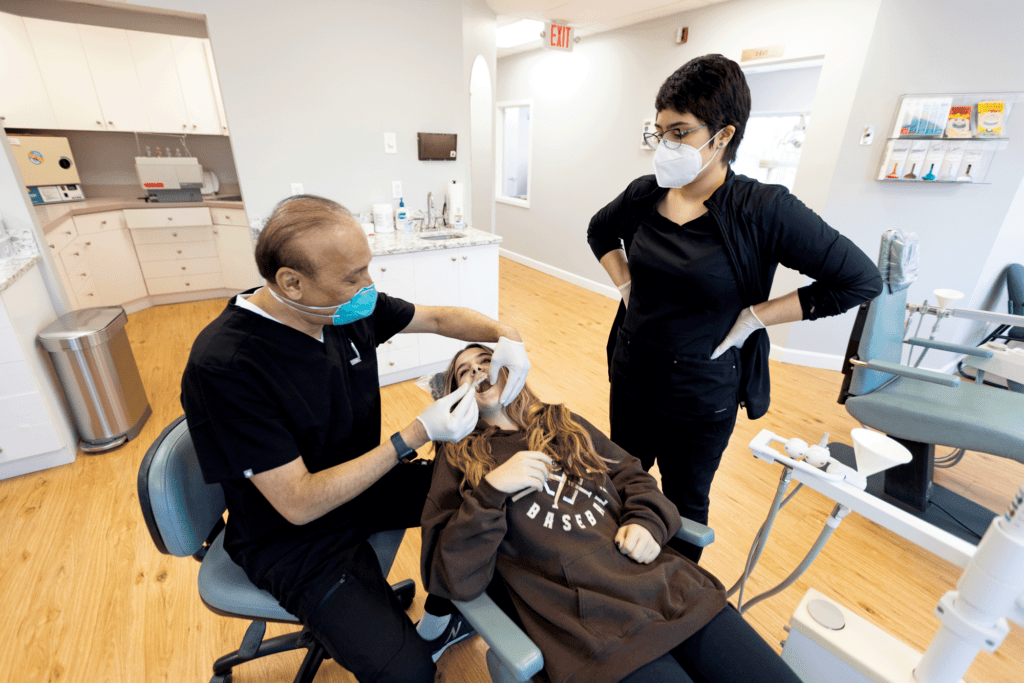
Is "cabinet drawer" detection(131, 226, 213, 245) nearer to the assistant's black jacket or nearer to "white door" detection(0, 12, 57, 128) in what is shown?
"white door" detection(0, 12, 57, 128)

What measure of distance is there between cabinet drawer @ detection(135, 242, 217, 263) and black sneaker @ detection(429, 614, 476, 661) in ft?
13.4

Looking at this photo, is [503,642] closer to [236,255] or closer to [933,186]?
[933,186]

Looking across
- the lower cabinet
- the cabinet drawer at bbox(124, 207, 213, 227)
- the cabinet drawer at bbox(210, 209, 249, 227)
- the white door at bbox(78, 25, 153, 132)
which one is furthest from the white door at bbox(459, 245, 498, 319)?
the white door at bbox(78, 25, 153, 132)

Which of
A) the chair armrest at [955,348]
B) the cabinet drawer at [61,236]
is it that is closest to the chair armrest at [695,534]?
the chair armrest at [955,348]

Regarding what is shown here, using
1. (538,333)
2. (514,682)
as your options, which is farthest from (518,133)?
(514,682)

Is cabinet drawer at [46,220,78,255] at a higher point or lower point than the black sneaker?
higher

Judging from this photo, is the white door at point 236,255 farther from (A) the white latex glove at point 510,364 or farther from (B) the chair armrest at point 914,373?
(B) the chair armrest at point 914,373

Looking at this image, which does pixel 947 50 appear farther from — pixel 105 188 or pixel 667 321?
pixel 105 188

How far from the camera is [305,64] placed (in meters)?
2.63

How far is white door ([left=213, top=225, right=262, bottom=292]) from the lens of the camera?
161 inches

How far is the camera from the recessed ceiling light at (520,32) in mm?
4223

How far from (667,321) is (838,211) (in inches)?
95.7

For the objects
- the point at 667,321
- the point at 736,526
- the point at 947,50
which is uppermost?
the point at 947,50

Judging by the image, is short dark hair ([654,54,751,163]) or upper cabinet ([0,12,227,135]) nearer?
short dark hair ([654,54,751,163])
